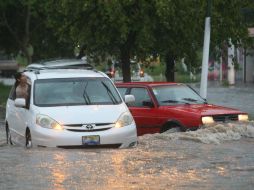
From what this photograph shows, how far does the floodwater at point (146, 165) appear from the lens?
374 inches

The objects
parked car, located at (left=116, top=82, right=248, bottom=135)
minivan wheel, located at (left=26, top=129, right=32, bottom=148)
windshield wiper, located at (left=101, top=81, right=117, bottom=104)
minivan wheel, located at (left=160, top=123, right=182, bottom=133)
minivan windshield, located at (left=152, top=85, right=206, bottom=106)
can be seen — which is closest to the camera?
minivan wheel, located at (left=26, top=129, right=32, bottom=148)

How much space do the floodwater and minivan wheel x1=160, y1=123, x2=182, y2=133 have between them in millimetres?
1384

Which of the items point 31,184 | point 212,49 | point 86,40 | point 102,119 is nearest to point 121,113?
point 102,119

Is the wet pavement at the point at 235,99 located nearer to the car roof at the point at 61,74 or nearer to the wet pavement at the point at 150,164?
the car roof at the point at 61,74

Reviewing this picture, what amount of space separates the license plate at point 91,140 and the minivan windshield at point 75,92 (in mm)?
994

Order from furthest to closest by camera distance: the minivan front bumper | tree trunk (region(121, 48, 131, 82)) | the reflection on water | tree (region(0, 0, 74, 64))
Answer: tree (region(0, 0, 74, 64)), tree trunk (region(121, 48, 131, 82)), the minivan front bumper, the reflection on water

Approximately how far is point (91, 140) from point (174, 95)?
4.27 m

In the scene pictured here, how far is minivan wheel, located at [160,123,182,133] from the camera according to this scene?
52.8ft

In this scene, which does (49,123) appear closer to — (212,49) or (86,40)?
(86,40)

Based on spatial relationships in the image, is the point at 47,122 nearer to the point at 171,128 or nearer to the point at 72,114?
the point at 72,114

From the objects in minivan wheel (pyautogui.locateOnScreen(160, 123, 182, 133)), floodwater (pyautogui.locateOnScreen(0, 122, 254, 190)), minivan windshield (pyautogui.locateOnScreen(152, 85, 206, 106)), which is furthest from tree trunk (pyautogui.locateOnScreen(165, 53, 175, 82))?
floodwater (pyautogui.locateOnScreen(0, 122, 254, 190))

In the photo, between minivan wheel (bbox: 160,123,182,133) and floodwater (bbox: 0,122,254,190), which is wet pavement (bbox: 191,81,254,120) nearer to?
minivan wheel (bbox: 160,123,182,133)

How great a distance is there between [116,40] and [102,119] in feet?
31.1

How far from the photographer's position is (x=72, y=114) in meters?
13.5
